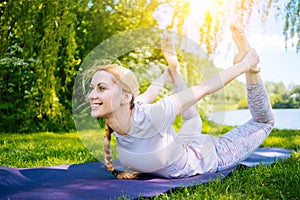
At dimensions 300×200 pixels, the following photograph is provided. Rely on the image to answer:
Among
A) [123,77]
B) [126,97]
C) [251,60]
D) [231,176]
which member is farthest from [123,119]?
[251,60]

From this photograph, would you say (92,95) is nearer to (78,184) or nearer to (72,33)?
(78,184)

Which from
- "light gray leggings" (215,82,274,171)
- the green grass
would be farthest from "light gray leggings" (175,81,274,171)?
the green grass

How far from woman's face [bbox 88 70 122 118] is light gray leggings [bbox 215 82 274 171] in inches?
30.7

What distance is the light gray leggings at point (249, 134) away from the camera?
2645 millimetres

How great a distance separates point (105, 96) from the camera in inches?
86.8

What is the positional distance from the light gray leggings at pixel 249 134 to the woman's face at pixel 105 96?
78 cm

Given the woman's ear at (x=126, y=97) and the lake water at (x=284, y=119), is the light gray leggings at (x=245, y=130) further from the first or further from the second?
the lake water at (x=284, y=119)

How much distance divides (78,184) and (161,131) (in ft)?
1.73

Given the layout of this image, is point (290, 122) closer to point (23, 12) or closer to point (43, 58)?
point (43, 58)

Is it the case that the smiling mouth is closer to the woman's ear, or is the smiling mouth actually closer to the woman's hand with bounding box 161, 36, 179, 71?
the woman's ear

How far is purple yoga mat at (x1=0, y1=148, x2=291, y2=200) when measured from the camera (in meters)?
2.00

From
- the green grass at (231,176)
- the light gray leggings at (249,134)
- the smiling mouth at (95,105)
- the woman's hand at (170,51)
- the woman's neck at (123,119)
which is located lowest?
the green grass at (231,176)

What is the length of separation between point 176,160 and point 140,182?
260 millimetres

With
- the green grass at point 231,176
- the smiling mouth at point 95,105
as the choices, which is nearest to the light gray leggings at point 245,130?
the green grass at point 231,176
